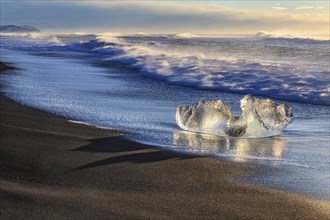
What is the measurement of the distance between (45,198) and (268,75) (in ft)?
35.7

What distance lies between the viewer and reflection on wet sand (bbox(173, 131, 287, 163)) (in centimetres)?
527

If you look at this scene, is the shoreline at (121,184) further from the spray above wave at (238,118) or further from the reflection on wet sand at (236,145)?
the spray above wave at (238,118)

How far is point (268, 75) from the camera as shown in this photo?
13.6 meters

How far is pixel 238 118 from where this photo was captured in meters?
6.27

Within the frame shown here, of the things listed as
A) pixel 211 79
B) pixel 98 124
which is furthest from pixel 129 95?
pixel 211 79

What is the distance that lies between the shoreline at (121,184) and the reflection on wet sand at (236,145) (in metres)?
0.41

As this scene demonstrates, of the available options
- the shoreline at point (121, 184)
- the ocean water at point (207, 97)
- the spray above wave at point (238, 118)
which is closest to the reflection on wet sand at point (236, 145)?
the ocean water at point (207, 97)

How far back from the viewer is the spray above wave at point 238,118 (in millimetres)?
6211

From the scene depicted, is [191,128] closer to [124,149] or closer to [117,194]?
[124,149]

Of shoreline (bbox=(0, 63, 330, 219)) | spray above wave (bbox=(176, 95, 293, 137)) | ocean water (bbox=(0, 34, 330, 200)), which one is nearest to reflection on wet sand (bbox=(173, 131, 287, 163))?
ocean water (bbox=(0, 34, 330, 200))

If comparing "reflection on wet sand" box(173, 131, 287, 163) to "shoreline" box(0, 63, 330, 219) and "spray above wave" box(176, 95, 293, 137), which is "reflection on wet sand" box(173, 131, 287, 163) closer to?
"spray above wave" box(176, 95, 293, 137)

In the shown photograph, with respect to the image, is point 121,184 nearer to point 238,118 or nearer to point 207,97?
point 238,118

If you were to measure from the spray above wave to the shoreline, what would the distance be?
1.16 metres

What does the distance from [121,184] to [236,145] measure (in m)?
2.15
